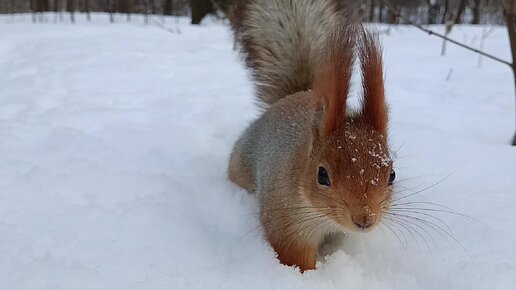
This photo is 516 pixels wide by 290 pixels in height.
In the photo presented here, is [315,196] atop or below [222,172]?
atop

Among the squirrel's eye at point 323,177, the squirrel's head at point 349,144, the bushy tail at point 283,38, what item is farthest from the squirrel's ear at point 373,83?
the bushy tail at point 283,38

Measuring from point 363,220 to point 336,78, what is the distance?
0.41m

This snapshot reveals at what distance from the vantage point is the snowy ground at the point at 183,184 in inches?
62.3

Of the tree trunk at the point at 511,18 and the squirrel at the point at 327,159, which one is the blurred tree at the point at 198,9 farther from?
the squirrel at the point at 327,159

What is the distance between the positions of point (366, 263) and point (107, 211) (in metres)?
0.88

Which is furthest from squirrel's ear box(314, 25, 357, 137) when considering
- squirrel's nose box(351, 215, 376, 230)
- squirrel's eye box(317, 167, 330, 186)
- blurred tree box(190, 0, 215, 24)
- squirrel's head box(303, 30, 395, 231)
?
blurred tree box(190, 0, 215, 24)

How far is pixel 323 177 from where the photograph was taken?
5.20 ft

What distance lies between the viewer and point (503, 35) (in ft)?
21.6

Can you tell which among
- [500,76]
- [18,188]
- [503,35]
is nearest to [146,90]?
[18,188]

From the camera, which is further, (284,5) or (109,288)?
(284,5)

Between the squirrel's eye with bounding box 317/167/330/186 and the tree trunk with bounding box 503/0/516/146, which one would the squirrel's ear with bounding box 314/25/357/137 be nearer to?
the squirrel's eye with bounding box 317/167/330/186

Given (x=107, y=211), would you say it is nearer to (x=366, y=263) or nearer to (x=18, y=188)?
(x=18, y=188)

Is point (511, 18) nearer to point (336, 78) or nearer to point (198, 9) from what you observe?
point (336, 78)

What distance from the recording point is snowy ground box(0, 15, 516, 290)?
1.58 meters
